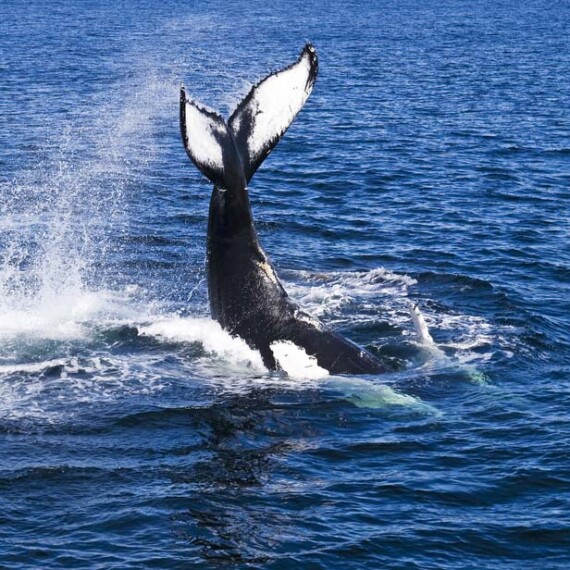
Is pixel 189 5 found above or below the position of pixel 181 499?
above

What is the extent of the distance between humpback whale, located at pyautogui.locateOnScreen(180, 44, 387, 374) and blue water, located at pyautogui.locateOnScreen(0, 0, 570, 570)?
1.76 ft

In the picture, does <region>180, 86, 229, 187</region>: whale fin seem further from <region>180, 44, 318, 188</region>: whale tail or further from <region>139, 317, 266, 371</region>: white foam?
<region>139, 317, 266, 371</region>: white foam

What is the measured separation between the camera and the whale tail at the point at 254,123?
1633 centimetres

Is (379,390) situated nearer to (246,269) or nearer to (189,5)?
(246,269)

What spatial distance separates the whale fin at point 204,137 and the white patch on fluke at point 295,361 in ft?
8.73

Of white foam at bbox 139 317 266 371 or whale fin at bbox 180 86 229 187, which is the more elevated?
whale fin at bbox 180 86 229 187

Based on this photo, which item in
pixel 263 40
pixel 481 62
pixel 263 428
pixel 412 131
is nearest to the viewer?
pixel 263 428

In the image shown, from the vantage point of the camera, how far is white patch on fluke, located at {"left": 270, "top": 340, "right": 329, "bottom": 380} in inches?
696

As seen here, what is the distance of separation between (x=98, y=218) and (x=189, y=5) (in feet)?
260

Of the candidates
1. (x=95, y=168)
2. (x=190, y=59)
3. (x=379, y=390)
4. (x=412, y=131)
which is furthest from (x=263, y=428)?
(x=190, y=59)

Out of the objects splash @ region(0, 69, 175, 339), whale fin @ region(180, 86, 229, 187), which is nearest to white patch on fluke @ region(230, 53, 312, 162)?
whale fin @ region(180, 86, 229, 187)

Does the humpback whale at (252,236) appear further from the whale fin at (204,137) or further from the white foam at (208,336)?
the white foam at (208,336)

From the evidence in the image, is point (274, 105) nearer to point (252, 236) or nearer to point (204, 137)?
point (204, 137)

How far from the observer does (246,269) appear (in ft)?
57.8
